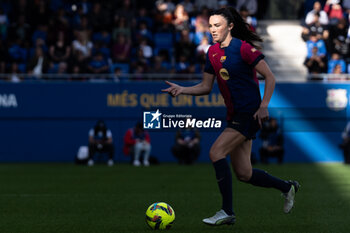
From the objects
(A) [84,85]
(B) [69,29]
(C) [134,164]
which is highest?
(B) [69,29]

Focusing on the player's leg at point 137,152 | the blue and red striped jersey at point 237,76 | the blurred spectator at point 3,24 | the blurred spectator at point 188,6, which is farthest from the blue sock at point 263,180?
the blurred spectator at point 188,6

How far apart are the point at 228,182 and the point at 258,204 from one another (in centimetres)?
295

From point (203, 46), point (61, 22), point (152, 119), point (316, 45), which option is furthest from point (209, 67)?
point (61, 22)

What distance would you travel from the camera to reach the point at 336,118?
22.3 metres

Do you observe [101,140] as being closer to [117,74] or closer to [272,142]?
[117,74]

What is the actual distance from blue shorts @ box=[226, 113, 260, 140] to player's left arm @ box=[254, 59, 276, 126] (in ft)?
0.85

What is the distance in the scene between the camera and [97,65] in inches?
861

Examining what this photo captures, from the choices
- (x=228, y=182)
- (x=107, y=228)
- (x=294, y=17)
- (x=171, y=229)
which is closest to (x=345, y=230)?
(x=228, y=182)

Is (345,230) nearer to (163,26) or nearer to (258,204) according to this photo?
(258,204)

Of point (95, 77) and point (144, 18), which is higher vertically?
point (144, 18)

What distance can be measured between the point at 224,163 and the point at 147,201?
3.53 metres

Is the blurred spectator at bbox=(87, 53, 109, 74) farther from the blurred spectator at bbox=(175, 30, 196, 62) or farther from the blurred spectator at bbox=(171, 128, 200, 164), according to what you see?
the blurred spectator at bbox=(171, 128, 200, 164)

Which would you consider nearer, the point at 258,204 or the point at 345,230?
the point at 345,230

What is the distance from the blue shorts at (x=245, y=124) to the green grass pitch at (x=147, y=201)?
3.25 ft
